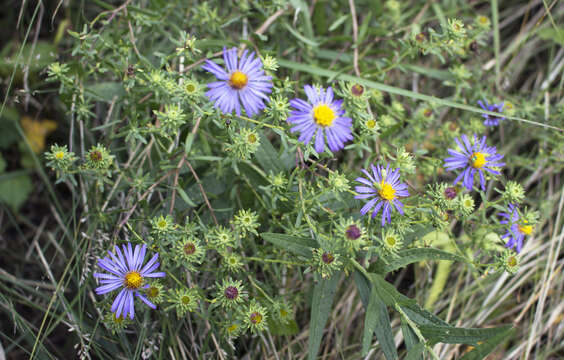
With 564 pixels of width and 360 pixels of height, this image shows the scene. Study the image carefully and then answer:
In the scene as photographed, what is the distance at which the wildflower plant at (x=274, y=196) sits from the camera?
79.5 inches

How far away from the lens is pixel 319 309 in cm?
211

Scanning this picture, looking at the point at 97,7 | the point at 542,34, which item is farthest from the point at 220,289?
the point at 542,34

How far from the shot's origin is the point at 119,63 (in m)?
2.46

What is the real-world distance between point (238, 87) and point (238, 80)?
0.03 metres

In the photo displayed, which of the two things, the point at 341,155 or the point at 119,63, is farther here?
the point at 341,155

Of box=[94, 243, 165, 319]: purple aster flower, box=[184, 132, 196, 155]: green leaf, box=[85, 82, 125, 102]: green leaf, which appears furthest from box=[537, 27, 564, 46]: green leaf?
box=[94, 243, 165, 319]: purple aster flower

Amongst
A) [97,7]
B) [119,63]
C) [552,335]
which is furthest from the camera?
[97,7]

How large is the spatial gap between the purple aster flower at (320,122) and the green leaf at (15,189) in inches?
83.5

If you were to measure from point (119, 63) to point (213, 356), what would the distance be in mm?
1639

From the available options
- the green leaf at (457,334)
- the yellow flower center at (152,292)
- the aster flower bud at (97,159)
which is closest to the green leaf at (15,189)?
the aster flower bud at (97,159)

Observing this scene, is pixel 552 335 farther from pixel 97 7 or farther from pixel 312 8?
pixel 97 7

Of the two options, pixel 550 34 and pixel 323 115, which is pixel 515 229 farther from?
pixel 550 34

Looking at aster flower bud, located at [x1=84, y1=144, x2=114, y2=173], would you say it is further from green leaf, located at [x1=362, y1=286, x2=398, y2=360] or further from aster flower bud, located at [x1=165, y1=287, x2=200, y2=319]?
green leaf, located at [x1=362, y1=286, x2=398, y2=360]

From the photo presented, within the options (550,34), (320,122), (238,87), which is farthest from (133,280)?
(550,34)
